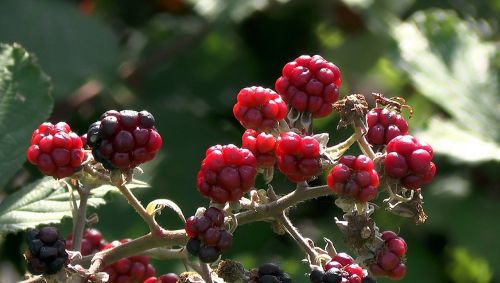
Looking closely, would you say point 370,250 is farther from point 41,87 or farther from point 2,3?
point 2,3

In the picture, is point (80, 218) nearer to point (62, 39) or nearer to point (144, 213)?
point (144, 213)

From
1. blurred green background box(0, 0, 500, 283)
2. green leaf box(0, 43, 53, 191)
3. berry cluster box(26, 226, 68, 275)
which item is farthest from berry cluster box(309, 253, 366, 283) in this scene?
blurred green background box(0, 0, 500, 283)

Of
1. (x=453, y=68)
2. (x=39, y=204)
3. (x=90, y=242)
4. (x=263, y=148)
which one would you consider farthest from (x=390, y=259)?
(x=453, y=68)

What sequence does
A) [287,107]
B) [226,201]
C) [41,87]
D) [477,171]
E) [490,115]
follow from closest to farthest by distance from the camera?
[226,201] → [287,107] → [41,87] → [490,115] → [477,171]

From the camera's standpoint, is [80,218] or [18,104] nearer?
[80,218]

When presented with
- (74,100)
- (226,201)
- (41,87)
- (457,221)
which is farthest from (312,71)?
(74,100)
